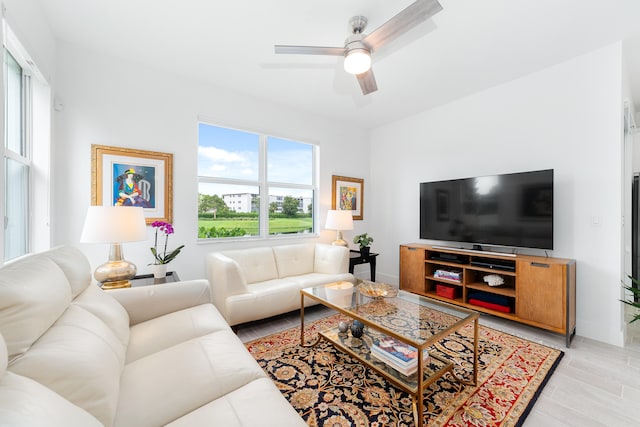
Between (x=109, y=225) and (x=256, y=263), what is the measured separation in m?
1.51

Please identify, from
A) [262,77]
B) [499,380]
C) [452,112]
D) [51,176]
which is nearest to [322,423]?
[499,380]

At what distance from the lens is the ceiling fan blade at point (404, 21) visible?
1.53 meters

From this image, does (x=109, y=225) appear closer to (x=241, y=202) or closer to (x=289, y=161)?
(x=241, y=202)

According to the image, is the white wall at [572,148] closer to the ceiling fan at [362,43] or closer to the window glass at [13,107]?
the ceiling fan at [362,43]

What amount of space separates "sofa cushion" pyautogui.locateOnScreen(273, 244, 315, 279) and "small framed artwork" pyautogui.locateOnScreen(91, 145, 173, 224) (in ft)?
4.29

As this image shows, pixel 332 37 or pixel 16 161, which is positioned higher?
pixel 332 37

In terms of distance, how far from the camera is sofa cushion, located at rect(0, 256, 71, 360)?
85cm

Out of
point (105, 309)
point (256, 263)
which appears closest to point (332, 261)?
point (256, 263)

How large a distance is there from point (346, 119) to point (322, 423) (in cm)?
388

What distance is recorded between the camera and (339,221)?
3.84m

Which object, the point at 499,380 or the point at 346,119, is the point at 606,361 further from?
the point at 346,119

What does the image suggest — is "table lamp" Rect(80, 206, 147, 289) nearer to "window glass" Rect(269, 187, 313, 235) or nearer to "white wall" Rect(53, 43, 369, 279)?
"white wall" Rect(53, 43, 369, 279)

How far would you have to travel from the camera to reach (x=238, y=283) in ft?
8.22

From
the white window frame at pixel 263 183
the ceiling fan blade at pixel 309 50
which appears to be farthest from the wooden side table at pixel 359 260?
the ceiling fan blade at pixel 309 50
